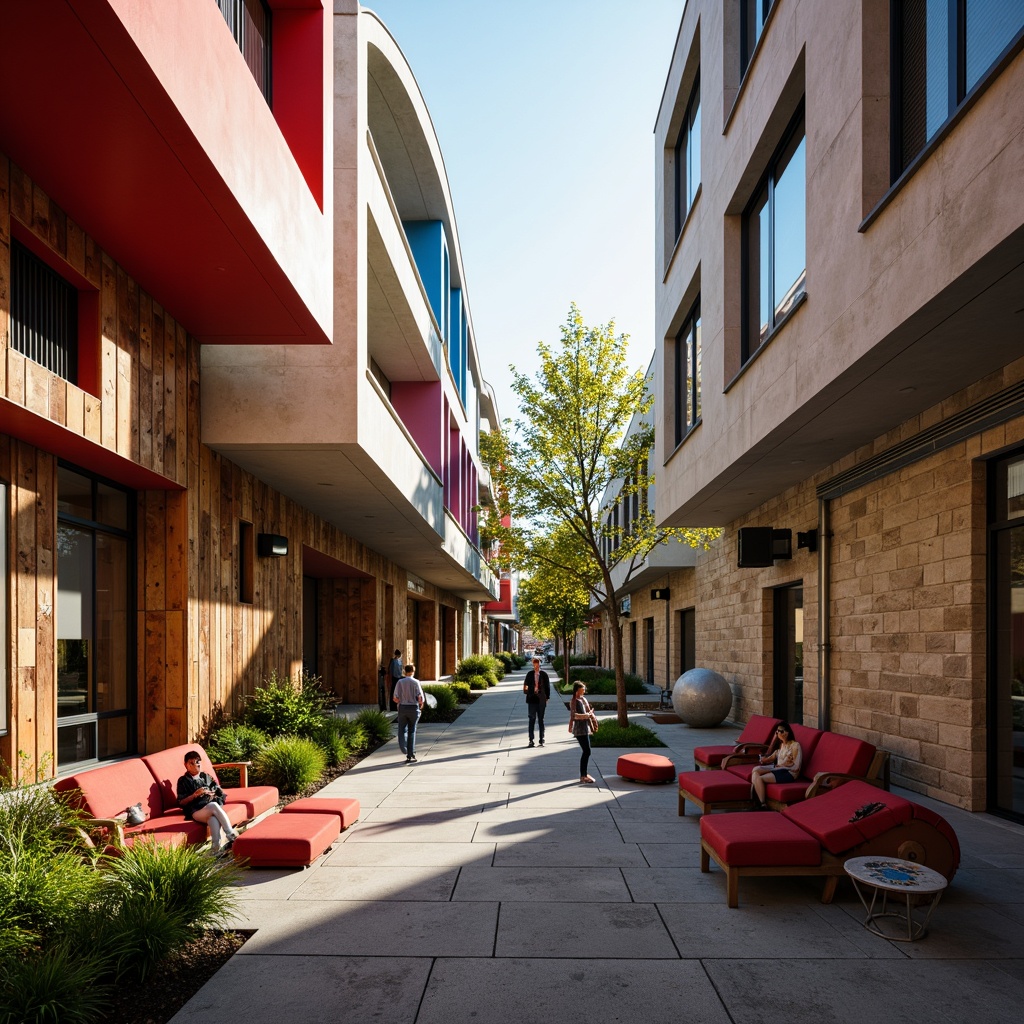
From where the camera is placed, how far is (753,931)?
231 inches

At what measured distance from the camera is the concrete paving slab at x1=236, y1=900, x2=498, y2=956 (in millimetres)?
5504

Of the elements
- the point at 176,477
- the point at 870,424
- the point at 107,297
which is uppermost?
the point at 107,297

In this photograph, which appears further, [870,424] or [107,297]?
[870,424]

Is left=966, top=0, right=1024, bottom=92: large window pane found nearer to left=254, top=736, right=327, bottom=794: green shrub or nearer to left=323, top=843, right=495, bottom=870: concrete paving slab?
left=323, top=843, right=495, bottom=870: concrete paving slab

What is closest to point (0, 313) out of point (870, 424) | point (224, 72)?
point (224, 72)

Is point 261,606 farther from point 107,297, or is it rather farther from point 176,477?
point 107,297

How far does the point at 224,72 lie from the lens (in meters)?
7.43

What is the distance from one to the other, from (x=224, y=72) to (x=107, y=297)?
267cm

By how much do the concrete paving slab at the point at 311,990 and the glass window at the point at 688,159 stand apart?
14.3 m

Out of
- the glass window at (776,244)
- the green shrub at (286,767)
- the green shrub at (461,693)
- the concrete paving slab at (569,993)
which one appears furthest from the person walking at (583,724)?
the green shrub at (461,693)

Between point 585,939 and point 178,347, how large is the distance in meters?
8.34

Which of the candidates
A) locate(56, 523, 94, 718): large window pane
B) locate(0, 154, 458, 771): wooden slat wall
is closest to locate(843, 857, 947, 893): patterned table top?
locate(0, 154, 458, 771): wooden slat wall

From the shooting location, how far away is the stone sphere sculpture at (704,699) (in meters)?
17.5

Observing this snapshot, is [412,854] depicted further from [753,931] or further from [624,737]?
[624,737]
